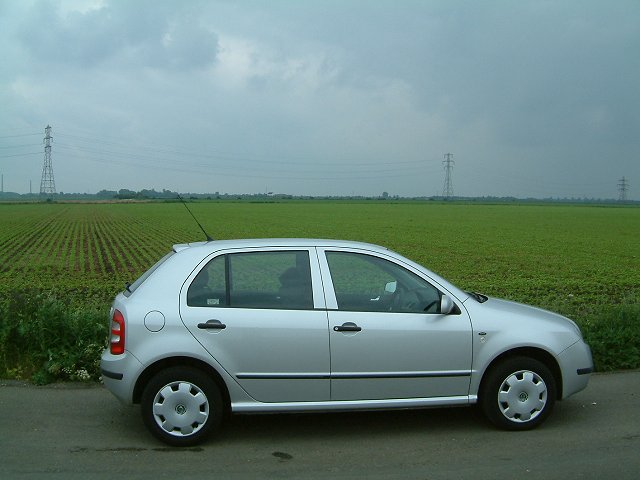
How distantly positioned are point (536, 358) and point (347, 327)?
1.62 m

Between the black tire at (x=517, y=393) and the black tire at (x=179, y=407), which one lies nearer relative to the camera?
the black tire at (x=179, y=407)

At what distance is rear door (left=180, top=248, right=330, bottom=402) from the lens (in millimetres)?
5223

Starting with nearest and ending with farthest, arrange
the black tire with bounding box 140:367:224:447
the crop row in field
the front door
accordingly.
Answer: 1. the black tire with bounding box 140:367:224:447
2. the front door
3. the crop row in field

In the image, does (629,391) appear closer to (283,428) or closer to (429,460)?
(429,460)

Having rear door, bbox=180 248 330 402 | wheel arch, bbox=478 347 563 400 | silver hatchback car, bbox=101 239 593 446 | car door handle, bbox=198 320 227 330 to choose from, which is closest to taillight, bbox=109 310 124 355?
silver hatchback car, bbox=101 239 593 446

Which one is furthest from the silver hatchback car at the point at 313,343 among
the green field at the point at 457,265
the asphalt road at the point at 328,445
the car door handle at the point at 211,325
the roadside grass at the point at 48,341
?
the green field at the point at 457,265

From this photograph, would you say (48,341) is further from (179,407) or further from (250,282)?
(250,282)

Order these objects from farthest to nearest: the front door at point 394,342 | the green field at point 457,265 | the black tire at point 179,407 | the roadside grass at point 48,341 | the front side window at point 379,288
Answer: the green field at point 457,265 → the roadside grass at point 48,341 → the front side window at point 379,288 → the front door at point 394,342 → the black tire at point 179,407

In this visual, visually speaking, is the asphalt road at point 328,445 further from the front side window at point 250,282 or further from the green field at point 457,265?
the green field at point 457,265

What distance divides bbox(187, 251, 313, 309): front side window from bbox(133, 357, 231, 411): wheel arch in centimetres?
43

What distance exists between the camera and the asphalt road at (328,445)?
15.4 feet

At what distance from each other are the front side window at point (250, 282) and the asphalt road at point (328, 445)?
3.51ft

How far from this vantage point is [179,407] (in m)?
5.21

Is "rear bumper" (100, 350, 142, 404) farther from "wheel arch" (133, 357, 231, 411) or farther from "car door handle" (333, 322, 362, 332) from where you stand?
"car door handle" (333, 322, 362, 332)
